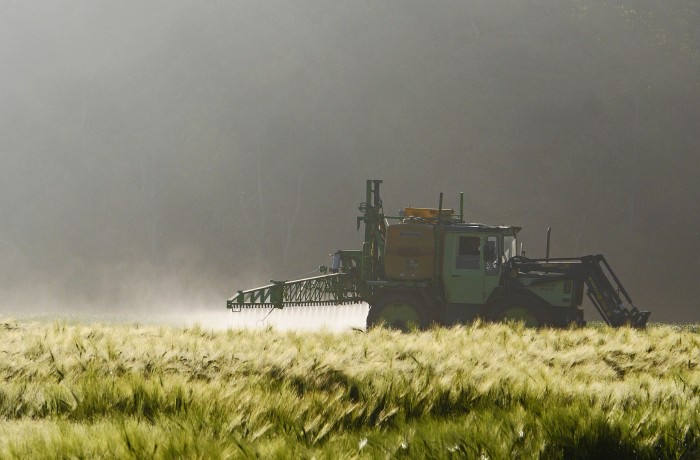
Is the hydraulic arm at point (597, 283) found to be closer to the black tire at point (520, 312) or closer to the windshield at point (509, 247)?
the windshield at point (509, 247)

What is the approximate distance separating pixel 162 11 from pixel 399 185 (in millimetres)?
42912

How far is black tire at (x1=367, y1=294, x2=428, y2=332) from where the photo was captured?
17.1 metres

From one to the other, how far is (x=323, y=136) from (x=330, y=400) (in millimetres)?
82587

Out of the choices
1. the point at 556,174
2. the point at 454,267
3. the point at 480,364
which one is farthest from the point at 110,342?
the point at 556,174

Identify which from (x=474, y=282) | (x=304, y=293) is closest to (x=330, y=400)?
(x=474, y=282)

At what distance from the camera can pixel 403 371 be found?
21.5ft

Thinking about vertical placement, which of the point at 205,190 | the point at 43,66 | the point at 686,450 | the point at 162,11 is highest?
the point at 162,11

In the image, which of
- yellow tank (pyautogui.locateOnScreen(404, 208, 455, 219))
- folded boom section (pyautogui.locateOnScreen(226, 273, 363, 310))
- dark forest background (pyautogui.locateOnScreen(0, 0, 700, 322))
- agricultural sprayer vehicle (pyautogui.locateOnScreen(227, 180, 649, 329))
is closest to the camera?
agricultural sprayer vehicle (pyautogui.locateOnScreen(227, 180, 649, 329))

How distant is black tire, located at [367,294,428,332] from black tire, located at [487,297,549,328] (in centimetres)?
139

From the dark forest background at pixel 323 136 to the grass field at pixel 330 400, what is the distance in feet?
176

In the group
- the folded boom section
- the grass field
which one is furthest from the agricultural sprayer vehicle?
the grass field

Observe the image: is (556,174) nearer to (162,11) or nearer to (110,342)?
(162,11)

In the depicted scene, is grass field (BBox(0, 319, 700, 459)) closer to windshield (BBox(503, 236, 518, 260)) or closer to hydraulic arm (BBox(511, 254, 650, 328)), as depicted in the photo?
hydraulic arm (BBox(511, 254, 650, 328))

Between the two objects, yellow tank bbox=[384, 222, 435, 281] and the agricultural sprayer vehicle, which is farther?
yellow tank bbox=[384, 222, 435, 281]
